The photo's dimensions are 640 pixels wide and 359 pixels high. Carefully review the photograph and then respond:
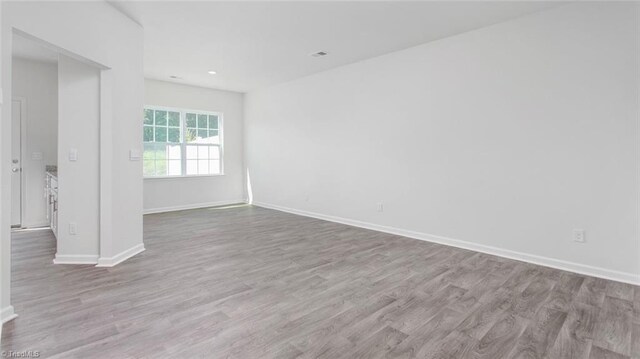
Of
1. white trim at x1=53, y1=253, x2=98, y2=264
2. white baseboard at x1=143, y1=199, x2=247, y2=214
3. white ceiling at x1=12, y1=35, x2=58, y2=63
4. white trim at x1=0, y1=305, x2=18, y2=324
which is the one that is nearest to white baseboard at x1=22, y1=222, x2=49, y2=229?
white baseboard at x1=143, y1=199, x2=247, y2=214

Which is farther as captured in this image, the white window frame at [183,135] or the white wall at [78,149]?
the white window frame at [183,135]

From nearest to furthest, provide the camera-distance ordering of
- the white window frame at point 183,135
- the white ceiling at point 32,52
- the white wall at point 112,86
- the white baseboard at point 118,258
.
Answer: the white wall at point 112,86, the white baseboard at point 118,258, the white ceiling at point 32,52, the white window frame at point 183,135

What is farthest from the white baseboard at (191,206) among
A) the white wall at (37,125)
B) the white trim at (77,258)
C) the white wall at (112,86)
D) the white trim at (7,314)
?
the white trim at (7,314)

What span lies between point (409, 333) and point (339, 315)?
0.48m

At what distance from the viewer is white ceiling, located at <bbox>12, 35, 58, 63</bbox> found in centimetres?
411

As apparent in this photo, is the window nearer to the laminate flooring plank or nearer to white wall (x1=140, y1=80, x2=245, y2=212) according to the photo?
white wall (x1=140, y1=80, x2=245, y2=212)

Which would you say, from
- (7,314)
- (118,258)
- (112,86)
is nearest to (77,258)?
(118,258)

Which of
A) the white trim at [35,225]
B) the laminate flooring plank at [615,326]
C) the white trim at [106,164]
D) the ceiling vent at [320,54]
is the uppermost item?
the ceiling vent at [320,54]

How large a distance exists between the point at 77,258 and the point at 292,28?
11.0 ft

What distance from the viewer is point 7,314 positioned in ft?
6.87

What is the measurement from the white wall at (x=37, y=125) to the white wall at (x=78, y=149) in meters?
2.39

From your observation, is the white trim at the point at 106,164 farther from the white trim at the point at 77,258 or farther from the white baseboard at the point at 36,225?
the white baseboard at the point at 36,225

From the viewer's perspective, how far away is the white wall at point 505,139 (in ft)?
9.54

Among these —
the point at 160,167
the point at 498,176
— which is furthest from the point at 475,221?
the point at 160,167
